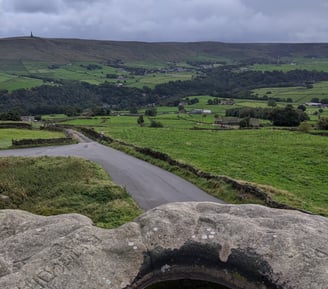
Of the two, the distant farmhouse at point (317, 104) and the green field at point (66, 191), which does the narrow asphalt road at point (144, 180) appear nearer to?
the green field at point (66, 191)

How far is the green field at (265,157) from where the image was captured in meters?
33.3

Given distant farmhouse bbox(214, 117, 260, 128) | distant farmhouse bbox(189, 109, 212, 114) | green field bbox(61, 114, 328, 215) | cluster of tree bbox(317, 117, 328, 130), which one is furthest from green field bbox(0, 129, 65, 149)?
distant farmhouse bbox(189, 109, 212, 114)

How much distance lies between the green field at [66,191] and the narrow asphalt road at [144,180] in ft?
4.62

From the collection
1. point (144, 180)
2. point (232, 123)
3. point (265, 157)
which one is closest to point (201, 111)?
point (232, 123)

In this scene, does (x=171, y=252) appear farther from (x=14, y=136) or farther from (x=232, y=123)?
(x=232, y=123)

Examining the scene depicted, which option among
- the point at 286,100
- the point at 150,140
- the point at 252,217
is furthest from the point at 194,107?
the point at 252,217

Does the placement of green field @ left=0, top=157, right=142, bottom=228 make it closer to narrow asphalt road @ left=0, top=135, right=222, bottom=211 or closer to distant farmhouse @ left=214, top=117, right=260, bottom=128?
narrow asphalt road @ left=0, top=135, right=222, bottom=211

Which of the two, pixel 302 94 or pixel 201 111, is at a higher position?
pixel 302 94

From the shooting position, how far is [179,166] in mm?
42344

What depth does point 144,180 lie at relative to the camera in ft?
125

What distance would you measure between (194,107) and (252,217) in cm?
13954

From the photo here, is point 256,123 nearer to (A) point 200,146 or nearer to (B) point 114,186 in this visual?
(A) point 200,146

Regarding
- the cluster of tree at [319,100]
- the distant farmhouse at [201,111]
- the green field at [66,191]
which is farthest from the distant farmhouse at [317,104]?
the green field at [66,191]

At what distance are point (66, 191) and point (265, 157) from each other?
24692 mm
